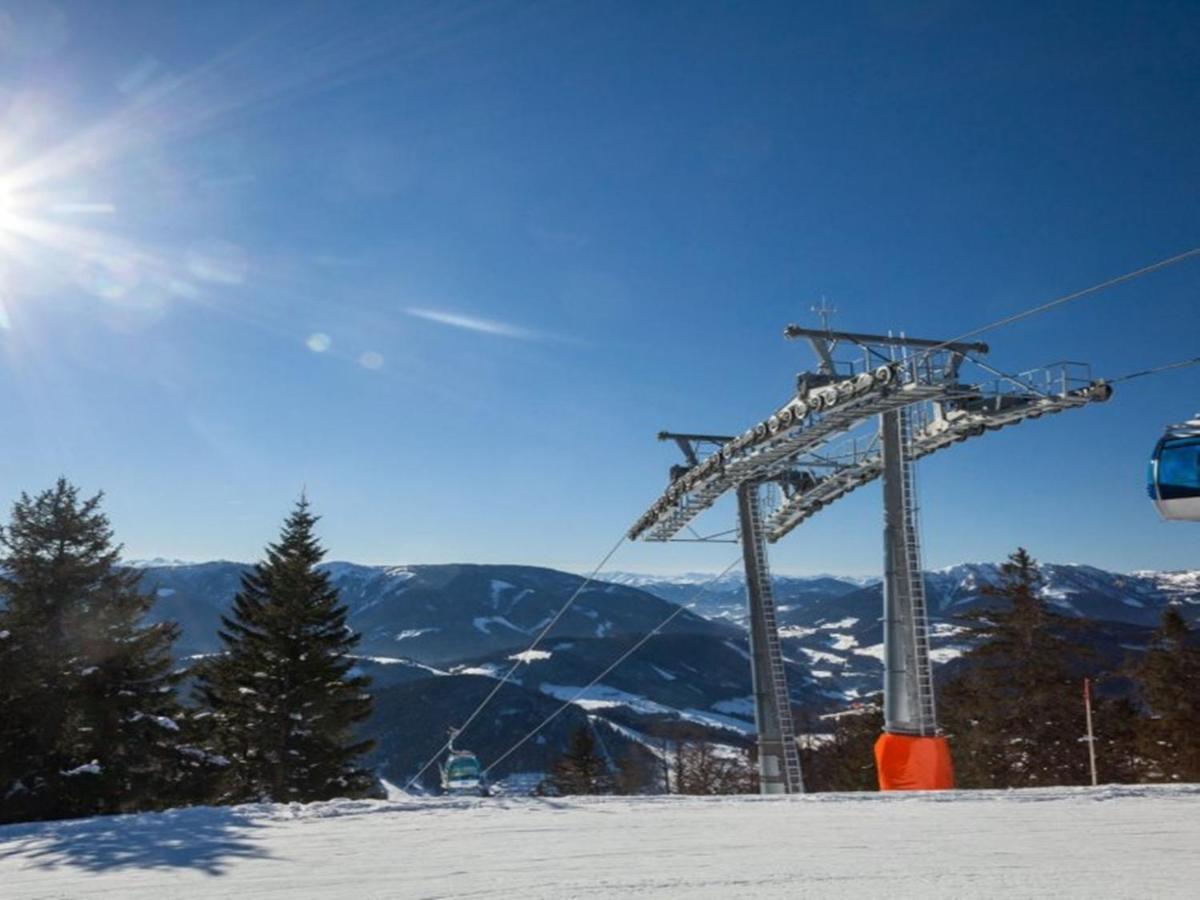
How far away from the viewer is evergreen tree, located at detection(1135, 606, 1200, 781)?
109 ft

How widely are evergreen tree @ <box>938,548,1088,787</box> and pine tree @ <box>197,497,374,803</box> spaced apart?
81.9ft

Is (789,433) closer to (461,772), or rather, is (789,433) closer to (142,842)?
(142,842)

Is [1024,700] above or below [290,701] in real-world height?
below

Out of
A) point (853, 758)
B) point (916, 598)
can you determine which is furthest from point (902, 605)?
point (853, 758)

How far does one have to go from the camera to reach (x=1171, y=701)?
3578cm

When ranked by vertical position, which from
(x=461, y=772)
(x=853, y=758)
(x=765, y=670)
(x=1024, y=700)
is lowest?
(x=853, y=758)

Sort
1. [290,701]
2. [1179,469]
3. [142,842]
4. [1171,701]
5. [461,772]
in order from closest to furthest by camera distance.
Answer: [142,842], [1179,469], [290,701], [461,772], [1171,701]

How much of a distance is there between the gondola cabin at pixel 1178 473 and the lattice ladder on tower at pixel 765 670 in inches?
401

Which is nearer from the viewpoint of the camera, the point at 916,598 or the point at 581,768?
the point at 916,598

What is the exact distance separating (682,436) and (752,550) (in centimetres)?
407

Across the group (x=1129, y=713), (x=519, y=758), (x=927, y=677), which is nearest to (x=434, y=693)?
(x=519, y=758)

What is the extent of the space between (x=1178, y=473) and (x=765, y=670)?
11.4 meters

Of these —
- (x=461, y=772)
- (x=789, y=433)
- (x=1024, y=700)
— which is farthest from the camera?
(x=1024, y=700)

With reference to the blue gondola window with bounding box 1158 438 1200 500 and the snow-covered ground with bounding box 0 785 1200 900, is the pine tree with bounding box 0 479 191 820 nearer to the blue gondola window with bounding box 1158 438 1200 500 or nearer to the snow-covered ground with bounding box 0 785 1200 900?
the snow-covered ground with bounding box 0 785 1200 900
